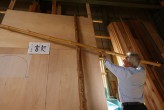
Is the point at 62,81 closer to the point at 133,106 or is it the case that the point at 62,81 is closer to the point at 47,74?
the point at 47,74

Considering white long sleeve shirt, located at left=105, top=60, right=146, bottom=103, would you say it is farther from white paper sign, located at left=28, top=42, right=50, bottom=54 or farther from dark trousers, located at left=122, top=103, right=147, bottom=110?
white paper sign, located at left=28, top=42, right=50, bottom=54

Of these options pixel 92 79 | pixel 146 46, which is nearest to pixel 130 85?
pixel 92 79

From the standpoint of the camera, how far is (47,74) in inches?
99.4

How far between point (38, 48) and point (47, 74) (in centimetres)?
48

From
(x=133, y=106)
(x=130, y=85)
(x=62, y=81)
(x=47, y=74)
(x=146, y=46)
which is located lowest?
(x=133, y=106)

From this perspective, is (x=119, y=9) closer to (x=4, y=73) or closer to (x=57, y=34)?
(x=57, y=34)

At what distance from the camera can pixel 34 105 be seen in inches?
88.6

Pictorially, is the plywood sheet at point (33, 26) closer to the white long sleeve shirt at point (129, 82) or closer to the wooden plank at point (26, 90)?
the wooden plank at point (26, 90)

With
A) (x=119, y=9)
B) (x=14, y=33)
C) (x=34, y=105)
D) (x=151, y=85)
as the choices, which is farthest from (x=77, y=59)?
(x=119, y=9)

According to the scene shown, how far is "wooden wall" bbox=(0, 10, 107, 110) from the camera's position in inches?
90.4

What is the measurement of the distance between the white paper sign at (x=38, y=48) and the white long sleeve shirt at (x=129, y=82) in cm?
103

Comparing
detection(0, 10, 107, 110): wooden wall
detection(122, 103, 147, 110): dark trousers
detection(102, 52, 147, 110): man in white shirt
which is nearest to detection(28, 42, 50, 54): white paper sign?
detection(0, 10, 107, 110): wooden wall

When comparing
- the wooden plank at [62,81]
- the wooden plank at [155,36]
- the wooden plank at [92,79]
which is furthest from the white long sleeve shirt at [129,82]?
the wooden plank at [155,36]

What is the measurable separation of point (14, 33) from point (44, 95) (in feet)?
3.98
